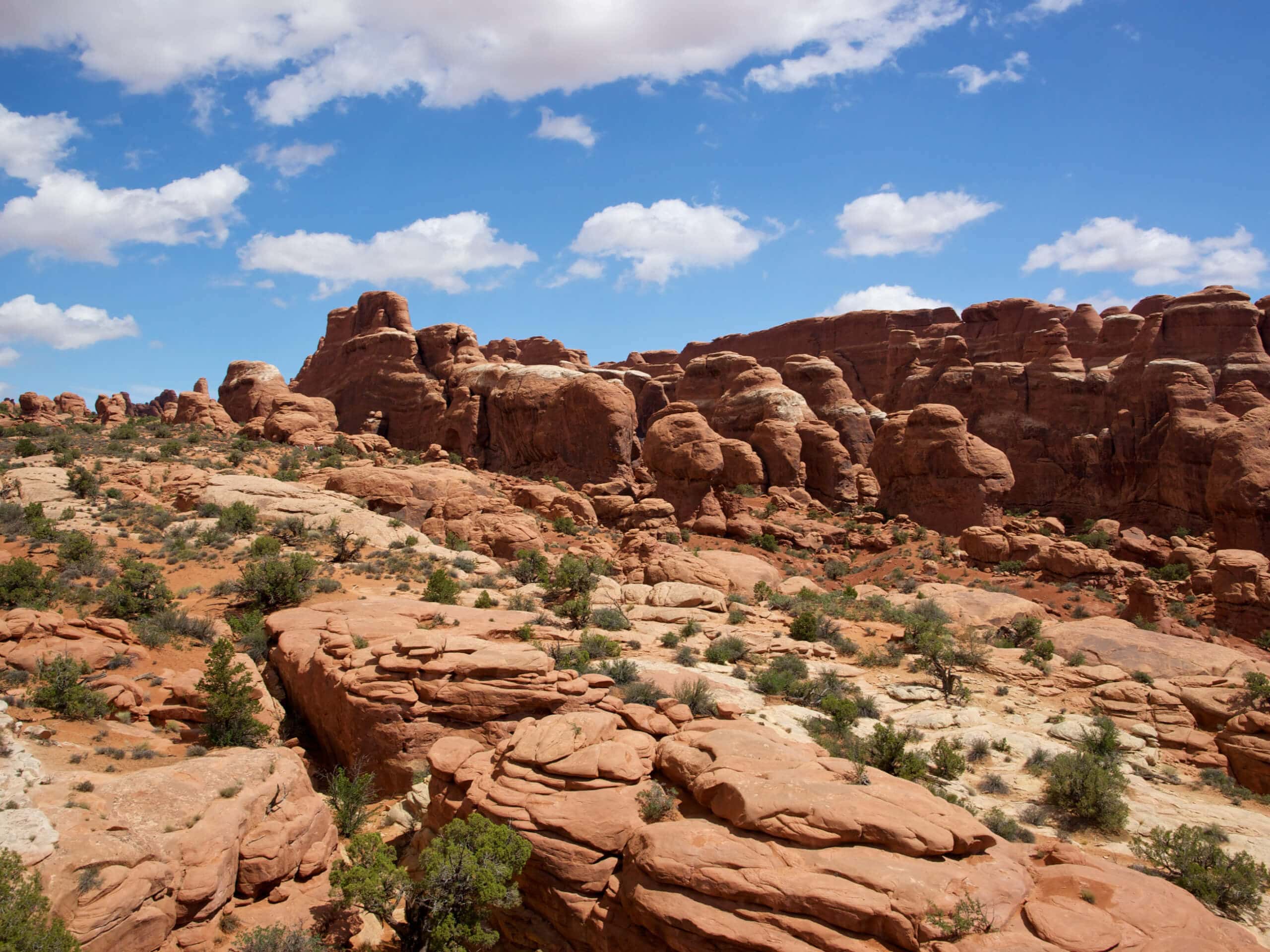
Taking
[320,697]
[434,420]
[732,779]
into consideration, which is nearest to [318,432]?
[434,420]

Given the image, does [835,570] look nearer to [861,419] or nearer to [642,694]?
[642,694]

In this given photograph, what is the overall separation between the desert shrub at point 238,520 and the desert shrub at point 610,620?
31.7 feet

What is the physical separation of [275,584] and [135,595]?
2410mm

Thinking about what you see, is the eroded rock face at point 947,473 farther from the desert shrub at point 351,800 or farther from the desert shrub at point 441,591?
the desert shrub at point 351,800

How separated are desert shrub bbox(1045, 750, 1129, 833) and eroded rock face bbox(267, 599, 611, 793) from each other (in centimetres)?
644

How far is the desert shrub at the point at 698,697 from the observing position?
11031mm

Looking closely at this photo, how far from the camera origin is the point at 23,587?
1298 cm

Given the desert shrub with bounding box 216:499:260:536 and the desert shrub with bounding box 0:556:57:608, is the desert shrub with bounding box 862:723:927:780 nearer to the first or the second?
the desert shrub with bounding box 0:556:57:608

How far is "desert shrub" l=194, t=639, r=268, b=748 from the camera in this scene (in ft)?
33.6

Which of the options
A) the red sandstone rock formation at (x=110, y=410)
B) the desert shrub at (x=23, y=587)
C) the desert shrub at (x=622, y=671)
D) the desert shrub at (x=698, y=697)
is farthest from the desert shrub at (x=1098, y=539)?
the red sandstone rock formation at (x=110, y=410)

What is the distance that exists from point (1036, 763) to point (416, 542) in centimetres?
1524

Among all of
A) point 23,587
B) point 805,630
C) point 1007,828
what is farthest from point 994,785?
point 23,587

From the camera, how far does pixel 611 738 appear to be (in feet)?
29.8

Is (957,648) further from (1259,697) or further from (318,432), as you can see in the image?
(318,432)
